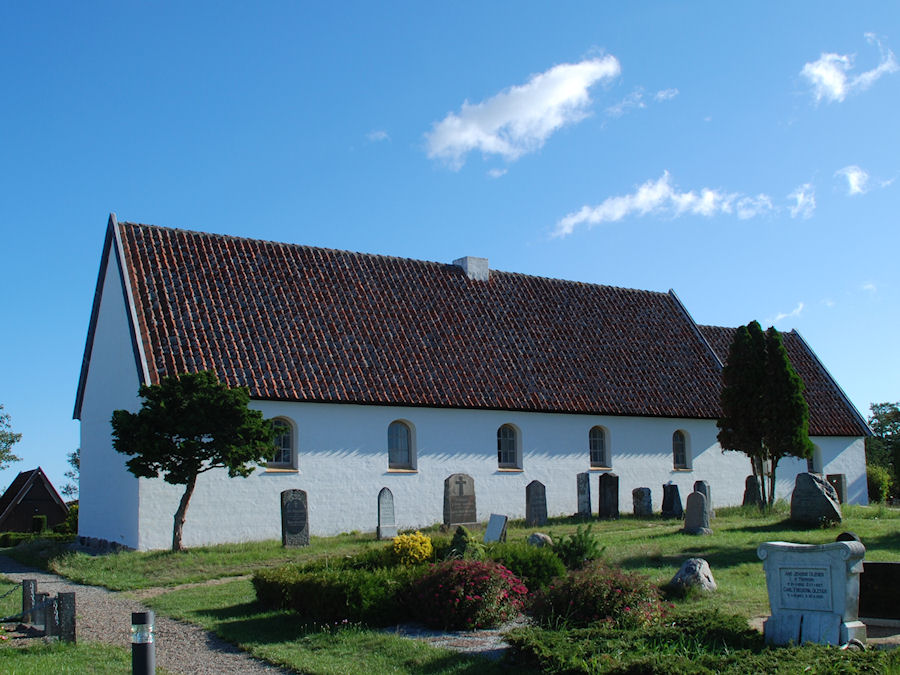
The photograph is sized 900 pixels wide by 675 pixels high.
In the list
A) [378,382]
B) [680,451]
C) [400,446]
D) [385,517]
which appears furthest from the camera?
[680,451]

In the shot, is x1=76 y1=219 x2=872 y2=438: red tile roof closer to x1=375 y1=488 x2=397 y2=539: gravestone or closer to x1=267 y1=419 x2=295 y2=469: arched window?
x1=267 y1=419 x2=295 y2=469: arched window

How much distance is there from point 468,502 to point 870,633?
1219 centimetres

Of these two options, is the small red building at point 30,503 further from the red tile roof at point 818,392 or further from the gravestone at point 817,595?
the gravestone at point 817,595

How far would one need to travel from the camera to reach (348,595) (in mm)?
10656

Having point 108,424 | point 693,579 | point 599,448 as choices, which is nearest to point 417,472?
point 599,448

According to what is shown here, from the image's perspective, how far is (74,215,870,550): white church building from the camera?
2119cm

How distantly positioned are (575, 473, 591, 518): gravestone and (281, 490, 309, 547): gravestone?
27.9 ft

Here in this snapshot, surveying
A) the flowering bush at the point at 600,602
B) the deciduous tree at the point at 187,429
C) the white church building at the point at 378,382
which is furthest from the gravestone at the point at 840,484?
the flowering bush at the point at 600,602

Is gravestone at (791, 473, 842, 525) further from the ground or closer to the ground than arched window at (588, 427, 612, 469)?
closer to the ground

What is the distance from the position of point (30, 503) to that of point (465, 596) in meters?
32.5

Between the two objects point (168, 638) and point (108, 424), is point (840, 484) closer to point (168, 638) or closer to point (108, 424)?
point (108, 424)

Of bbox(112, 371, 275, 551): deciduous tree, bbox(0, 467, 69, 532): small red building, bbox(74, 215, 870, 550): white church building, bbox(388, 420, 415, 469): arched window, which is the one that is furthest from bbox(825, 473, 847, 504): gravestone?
bbox(0, 467, 69, 532): small red building

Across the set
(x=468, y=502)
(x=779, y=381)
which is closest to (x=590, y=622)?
(x=468, y=502)

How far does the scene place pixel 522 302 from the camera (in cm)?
2905
